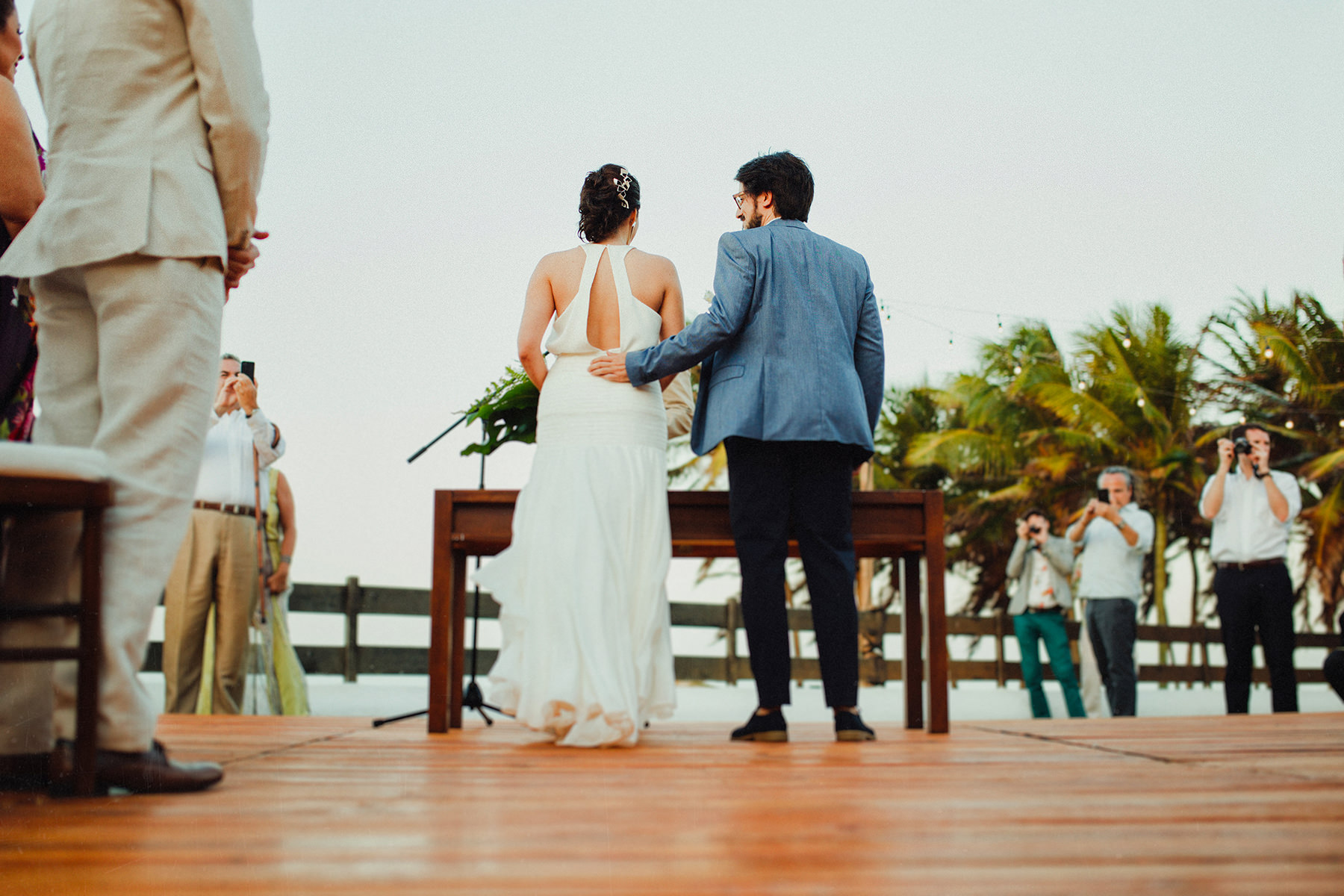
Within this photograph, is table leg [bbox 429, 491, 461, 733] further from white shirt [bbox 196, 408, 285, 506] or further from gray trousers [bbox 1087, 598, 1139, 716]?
gray trousers [bbox 1087, 598, 1139, 716]

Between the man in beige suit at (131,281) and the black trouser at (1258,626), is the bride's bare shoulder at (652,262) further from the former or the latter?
the black trouser at (1258,626)

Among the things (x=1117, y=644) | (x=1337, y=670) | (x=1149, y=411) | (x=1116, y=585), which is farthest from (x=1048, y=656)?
(x=1149, y=411)

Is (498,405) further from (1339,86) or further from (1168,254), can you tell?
(1168,254)

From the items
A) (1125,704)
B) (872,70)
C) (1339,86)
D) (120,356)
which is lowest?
(1125,704)

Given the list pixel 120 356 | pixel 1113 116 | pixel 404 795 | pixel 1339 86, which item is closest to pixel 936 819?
pixel 404 795

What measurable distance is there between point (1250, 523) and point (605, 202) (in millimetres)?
4141

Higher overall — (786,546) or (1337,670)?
(786,546)

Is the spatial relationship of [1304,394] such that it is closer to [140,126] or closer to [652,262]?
[652,262]

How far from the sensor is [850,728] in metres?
3.15

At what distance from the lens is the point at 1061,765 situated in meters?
2.34

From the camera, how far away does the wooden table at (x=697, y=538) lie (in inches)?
134

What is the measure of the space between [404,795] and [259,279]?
1.18 m

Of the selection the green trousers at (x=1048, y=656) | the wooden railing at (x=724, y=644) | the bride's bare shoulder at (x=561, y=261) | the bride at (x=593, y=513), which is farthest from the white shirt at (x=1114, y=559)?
the bride's bare shoulder at (x=561, y=261)

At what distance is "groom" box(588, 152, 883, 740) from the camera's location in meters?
3.12
